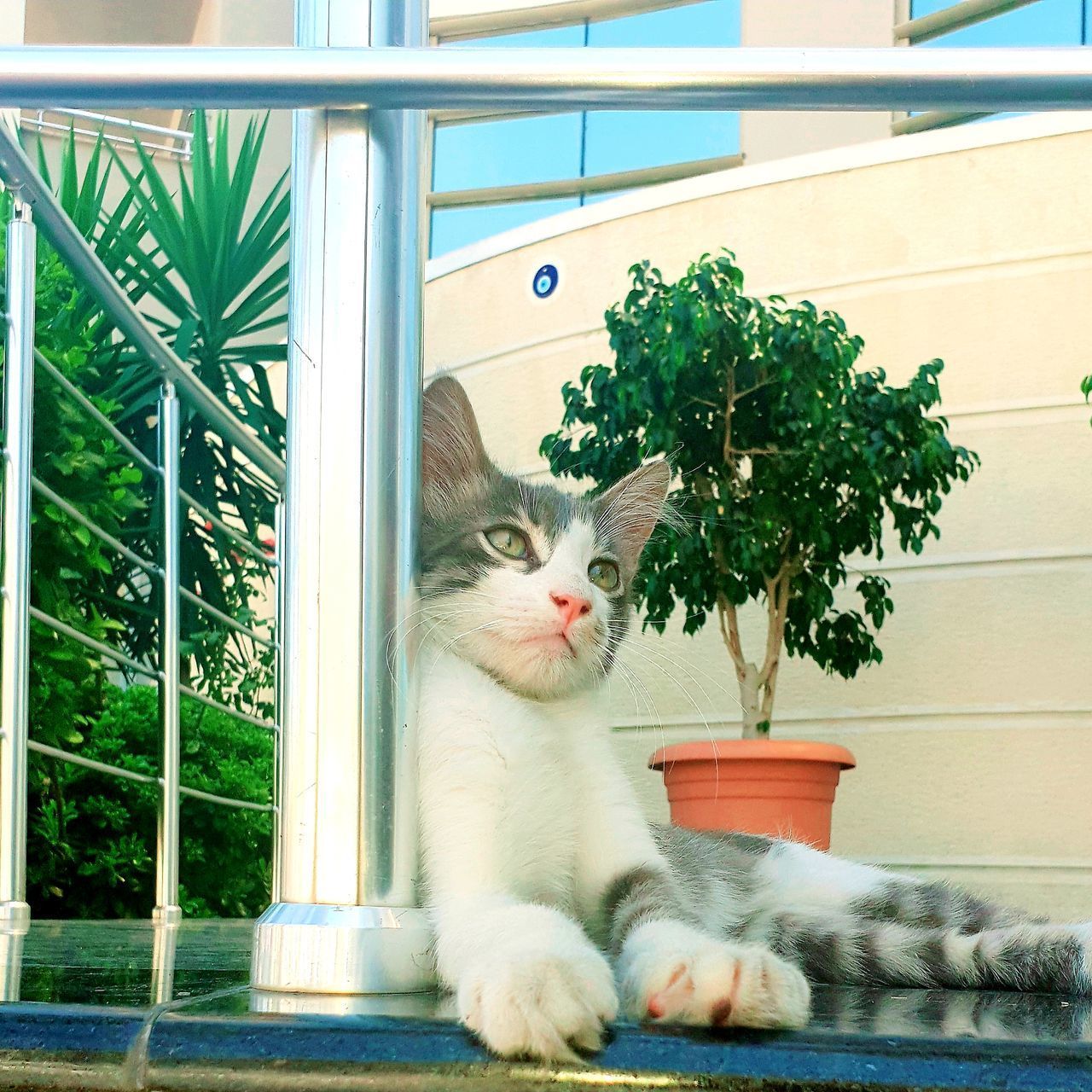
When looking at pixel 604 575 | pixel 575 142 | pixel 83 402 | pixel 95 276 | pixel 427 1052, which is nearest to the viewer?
pixel 427 1052

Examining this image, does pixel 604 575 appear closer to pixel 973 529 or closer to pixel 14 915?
pixel 14 915

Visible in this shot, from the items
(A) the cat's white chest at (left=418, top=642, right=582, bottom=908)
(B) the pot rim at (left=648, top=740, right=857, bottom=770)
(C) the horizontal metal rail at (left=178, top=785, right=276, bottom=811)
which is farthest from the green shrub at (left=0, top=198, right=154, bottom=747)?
(A) the cat's white chest at (left=418, top=642, right=582, bottom=908)

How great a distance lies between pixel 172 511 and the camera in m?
Result: 1.82

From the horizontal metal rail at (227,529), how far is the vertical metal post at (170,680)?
0.12m

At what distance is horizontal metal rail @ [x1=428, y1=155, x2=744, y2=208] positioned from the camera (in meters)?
5.59

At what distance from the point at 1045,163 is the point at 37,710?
4.01 meters

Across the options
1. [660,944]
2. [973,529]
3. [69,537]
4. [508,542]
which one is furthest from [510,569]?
[973,529]

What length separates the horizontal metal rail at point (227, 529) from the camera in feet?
7.16

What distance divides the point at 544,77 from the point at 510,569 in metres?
0.45

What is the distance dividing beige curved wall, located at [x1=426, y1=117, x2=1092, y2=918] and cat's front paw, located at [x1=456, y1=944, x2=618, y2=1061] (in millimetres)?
3516

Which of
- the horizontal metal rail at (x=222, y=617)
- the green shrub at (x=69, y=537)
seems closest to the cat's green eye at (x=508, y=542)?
the horizontal metal rail at (x=222, y=617)

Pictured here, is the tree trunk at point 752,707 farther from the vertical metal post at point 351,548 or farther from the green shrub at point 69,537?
the vertical metal post at point 351,548

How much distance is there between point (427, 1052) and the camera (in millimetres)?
522

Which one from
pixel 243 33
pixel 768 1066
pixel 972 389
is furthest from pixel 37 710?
pixel 243 33
